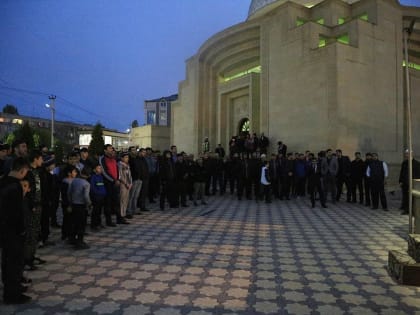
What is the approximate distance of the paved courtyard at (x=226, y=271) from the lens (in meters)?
3.90

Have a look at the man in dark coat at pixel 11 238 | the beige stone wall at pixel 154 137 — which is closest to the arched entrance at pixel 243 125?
the beige stone wall at pixel 154 137

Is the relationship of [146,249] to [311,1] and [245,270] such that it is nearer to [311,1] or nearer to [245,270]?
[245,270]

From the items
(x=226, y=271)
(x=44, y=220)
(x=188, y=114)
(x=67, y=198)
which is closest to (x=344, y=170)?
(x=226, y=271)

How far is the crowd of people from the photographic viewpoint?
392 cm

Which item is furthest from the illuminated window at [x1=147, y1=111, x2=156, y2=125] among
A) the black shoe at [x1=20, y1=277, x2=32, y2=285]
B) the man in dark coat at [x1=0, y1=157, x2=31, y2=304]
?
the man in dark coat at [x1=0, y1=157, x2=31, y2=304]

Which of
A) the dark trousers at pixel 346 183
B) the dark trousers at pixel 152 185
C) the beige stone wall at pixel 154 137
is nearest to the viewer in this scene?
the dark trousers at pixel 152 185

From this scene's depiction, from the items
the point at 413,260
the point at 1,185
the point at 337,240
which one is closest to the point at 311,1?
the point at 337,240

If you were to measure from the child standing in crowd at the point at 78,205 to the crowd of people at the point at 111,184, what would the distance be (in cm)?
2

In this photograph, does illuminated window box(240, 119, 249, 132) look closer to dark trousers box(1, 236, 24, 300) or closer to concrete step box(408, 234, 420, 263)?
concrete step box(408, 234, 420, 263)

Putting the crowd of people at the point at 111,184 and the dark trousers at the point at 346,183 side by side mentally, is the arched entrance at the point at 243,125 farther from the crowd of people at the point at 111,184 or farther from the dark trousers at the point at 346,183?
the dark trousers at the point at 346,183

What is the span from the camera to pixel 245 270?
5.11 metres

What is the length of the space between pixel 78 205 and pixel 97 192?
1163 mm

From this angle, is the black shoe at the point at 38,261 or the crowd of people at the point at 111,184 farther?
the black shoe at the point at 38,261

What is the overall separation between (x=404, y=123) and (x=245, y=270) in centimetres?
1878
